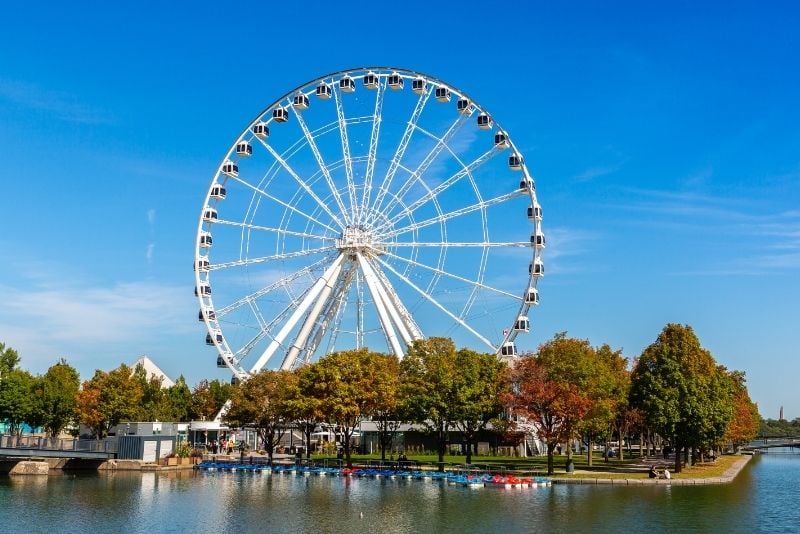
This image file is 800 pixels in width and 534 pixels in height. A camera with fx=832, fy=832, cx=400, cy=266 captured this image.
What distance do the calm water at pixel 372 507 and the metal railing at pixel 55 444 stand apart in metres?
9.48

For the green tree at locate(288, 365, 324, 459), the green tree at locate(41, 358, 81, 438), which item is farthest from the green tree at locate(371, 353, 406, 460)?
the green tree at locate(41, 358, 81, 438)

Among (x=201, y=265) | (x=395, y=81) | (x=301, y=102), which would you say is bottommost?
(x=201, y=265)

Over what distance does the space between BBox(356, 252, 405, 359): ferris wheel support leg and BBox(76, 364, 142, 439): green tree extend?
2888 centimetres

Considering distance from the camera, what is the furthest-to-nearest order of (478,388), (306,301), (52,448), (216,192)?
(216,192)
(306,301)
(52,448)
(478,388)

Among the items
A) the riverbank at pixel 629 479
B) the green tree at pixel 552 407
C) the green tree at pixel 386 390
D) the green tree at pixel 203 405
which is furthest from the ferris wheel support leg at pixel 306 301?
the green tree at pixel 203 405

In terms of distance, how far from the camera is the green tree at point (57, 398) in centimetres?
9244

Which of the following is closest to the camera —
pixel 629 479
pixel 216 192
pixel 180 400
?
pixel 629 479

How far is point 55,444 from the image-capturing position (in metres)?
71.1

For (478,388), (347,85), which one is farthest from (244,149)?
(478,388)

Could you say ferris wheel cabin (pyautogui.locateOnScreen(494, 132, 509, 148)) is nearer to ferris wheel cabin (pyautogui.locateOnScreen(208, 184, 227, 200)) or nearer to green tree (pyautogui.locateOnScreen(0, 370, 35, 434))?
ferris wheel cabin (pyautogui.locateOnScreen(208, 184, 227, 200))

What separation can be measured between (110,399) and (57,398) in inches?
484

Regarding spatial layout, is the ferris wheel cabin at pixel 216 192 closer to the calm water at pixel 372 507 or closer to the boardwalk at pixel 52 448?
the boardwalk at pixel 52 448

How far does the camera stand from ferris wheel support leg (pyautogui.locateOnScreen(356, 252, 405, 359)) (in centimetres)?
7419

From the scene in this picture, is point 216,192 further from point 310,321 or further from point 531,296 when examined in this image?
point 531,296
